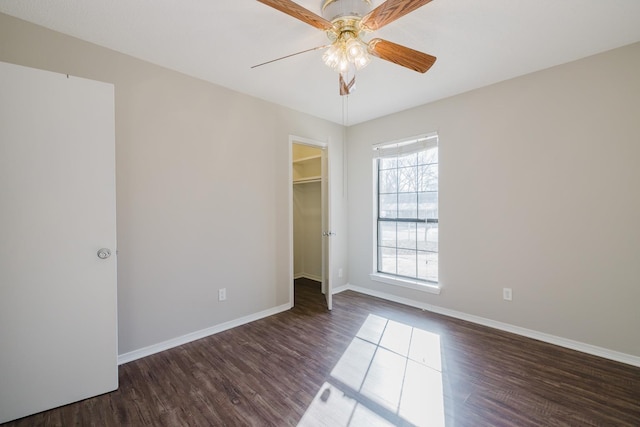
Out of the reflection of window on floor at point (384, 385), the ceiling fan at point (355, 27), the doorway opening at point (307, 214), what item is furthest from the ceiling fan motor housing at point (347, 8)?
the doorway opening at point (307, 214)

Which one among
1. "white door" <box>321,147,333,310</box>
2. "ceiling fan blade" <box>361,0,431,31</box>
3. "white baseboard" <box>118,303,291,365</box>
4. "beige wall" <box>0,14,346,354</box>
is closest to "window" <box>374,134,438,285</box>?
Result: "white door" <box>321,147,333,310</box>

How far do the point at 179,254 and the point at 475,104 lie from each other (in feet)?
11.3

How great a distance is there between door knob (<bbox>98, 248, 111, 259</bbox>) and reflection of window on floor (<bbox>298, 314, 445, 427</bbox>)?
1.71 meters

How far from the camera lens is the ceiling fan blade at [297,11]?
134 centimetres

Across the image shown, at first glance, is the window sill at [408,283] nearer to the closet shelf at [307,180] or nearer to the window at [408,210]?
the window at [408,210]

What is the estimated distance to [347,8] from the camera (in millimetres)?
1608

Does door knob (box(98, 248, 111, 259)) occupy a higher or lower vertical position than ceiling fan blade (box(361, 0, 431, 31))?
lower

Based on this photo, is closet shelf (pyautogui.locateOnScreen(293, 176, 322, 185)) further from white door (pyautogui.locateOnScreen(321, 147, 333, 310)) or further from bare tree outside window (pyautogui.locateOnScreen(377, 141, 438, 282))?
bare tree outside window (pyautogui.locateOnScreen(377, 141, 438, 282))

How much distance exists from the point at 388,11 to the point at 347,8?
12.0 inches

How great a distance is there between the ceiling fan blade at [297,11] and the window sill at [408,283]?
3004mm

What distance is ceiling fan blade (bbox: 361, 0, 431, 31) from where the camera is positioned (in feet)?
4.37

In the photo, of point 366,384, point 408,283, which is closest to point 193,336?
point 366,384

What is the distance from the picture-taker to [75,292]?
1.86 m

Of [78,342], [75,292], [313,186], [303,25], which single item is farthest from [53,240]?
[313,186]
